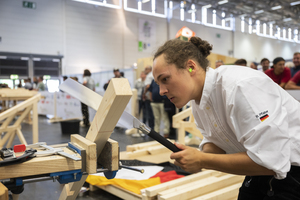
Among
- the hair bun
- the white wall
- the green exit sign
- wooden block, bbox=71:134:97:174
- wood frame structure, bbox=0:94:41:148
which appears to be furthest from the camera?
the green exit sign

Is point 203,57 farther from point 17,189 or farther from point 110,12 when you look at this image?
point 110,12

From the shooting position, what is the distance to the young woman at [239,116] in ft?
2.54

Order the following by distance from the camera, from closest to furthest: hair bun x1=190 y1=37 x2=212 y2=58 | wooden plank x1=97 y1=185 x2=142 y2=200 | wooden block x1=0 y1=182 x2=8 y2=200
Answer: wooden block x1=0 y1=182 x2=8 y2=200
hair bun x1=190 y1=37 x2=212 y2=58
wooden plank x1=97 y1=185 x2=142 y2=200

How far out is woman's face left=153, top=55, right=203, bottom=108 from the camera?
93cm

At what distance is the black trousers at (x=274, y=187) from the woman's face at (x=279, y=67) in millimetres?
3628

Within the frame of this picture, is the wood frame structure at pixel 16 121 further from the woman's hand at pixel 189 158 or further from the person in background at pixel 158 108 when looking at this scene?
the woman's hand at pixel 189 158

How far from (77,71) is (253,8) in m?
10.9

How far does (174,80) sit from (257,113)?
0.30 m

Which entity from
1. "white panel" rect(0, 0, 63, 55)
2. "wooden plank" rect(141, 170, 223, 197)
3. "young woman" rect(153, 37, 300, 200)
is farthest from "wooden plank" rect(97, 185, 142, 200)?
"white panel" rect(0, 0, 63, 55)

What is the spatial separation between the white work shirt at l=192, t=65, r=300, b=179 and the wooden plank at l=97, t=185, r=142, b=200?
4.63ft

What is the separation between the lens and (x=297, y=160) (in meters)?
0.88

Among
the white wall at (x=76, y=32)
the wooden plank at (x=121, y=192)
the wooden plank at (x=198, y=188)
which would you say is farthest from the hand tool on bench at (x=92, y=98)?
the white wall at (x=76, y=32)

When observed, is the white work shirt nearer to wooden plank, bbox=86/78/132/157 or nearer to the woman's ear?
the woman's ear

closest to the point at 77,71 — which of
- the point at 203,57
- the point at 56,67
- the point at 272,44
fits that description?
the point at 56,67
